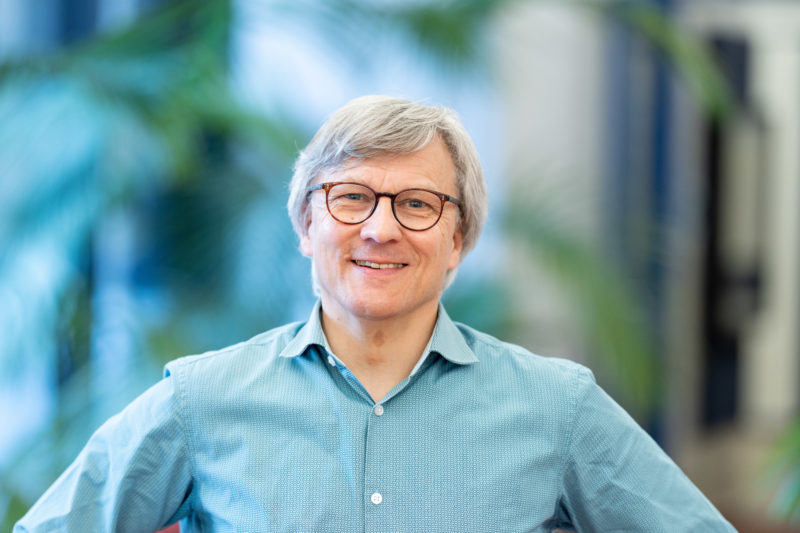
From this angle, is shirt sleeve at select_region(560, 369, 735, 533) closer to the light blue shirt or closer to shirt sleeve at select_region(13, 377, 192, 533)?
the light blue shirt

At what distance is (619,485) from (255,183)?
4.30ft

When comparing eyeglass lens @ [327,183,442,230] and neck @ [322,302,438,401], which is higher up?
eyeglass lens @ [327,183,442,230]

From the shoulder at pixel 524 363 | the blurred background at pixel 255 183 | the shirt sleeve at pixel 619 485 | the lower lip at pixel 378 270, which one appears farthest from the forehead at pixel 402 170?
the blurred background at pixel 255 183

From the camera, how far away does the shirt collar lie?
1228 mm

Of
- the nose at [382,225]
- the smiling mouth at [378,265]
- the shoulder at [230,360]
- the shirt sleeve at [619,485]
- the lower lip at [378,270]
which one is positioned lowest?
the shirt sleeve at [619,485]

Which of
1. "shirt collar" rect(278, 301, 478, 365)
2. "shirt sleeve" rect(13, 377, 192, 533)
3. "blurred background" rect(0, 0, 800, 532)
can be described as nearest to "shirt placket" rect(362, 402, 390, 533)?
"shirt collar" rect(278, 301, 478, 365)

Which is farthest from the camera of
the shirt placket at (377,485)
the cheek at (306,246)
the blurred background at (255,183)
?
the blurred background at (255,183)

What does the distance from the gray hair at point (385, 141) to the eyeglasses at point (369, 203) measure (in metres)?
0.04

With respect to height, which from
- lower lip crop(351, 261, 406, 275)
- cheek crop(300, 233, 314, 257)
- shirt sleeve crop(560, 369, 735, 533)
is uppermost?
cheek crop(300, 233, 314, 257)

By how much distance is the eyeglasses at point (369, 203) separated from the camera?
119cm

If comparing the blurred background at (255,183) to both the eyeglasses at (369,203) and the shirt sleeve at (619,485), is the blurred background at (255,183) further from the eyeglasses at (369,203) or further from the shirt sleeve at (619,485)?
the eyeglasses at (369,203)

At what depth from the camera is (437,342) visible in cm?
124

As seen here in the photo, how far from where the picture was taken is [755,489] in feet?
12.6

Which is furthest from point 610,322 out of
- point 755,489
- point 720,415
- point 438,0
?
point 720,415
